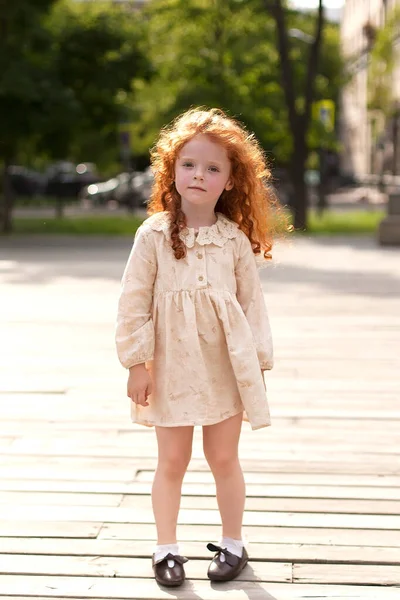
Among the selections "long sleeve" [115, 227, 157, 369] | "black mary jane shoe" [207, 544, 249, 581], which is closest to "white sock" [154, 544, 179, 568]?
"black mary jane shoe" [207, 544, 249, 581]

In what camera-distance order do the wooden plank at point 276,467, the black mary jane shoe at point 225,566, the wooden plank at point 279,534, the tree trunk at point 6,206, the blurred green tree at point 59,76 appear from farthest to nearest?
the tree trunk at point 6,206 < the blurred green tree at point 59,76 < the wooden plank at point 276,467 < the wooden plank at point 279,534 < the black mary jane shoe at point 225,566

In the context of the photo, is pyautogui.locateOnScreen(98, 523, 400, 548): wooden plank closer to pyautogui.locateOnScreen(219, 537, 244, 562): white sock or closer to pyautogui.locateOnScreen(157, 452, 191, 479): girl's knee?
pyautogui.locateOnScreen(219, 537, 244, 562): white sock

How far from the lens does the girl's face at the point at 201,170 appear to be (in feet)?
11.7

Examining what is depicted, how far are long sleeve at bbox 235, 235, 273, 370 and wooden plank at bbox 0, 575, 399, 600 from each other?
74 centimetres

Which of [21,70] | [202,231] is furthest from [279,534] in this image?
[21,70]

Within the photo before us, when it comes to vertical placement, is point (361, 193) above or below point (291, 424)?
below

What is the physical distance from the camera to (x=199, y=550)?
13.0ft

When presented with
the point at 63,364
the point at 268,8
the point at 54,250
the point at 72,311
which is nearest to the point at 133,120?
the point at 268,8

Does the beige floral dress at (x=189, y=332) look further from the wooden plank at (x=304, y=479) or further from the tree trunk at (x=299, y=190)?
the tree trunk at (x=299, y=190)

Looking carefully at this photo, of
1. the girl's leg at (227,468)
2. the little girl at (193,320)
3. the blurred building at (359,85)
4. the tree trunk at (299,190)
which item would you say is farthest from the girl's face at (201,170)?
the blurred building at (359,85)

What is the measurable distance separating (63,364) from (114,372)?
505mm

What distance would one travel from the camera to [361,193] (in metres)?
50.2

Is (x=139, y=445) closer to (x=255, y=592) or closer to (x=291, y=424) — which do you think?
(x=291, y=424)

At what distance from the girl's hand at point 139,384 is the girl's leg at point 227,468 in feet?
0.88
